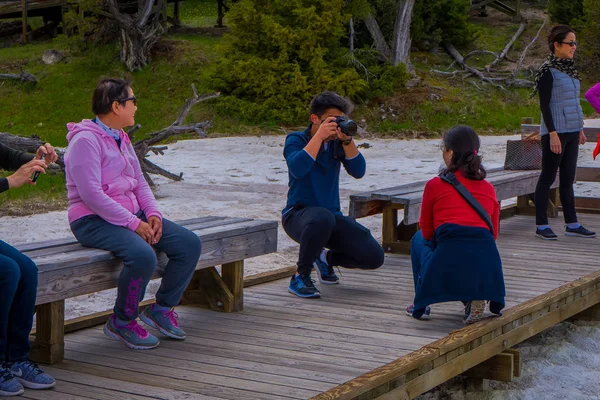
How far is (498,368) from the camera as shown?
5.13 m

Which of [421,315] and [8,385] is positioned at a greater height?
[8,385]

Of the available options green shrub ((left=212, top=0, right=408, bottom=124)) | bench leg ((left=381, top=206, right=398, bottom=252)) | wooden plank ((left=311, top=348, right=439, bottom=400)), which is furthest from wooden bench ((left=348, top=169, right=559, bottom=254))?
green shrub ((left=212, top=0, right=408, bottom=124))

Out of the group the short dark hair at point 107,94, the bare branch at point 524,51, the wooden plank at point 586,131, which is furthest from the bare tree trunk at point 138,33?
the short dark hair at point 107,94

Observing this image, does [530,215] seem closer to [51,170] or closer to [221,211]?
[221,211]

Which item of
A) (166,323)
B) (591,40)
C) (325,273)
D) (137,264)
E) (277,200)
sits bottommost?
(277,200)

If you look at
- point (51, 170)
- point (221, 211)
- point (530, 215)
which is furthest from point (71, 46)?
point (530, 215)

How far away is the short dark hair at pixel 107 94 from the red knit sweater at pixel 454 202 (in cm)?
163

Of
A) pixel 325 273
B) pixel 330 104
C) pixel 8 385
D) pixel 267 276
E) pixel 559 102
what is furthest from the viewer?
pixel 559 102

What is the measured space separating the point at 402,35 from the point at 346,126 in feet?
59.1

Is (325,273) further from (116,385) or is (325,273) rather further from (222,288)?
(116,385)

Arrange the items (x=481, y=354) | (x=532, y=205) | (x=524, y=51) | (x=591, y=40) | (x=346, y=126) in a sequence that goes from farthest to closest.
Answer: (x=524, y=51) < (x=591, y=40) < (x=532, y=205) < (x=346, y=126) < (x=481, y=354)

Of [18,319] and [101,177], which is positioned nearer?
[18,319]

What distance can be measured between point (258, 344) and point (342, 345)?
0.41m

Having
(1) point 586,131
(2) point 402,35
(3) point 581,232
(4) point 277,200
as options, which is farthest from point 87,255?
(2) point 402,35
